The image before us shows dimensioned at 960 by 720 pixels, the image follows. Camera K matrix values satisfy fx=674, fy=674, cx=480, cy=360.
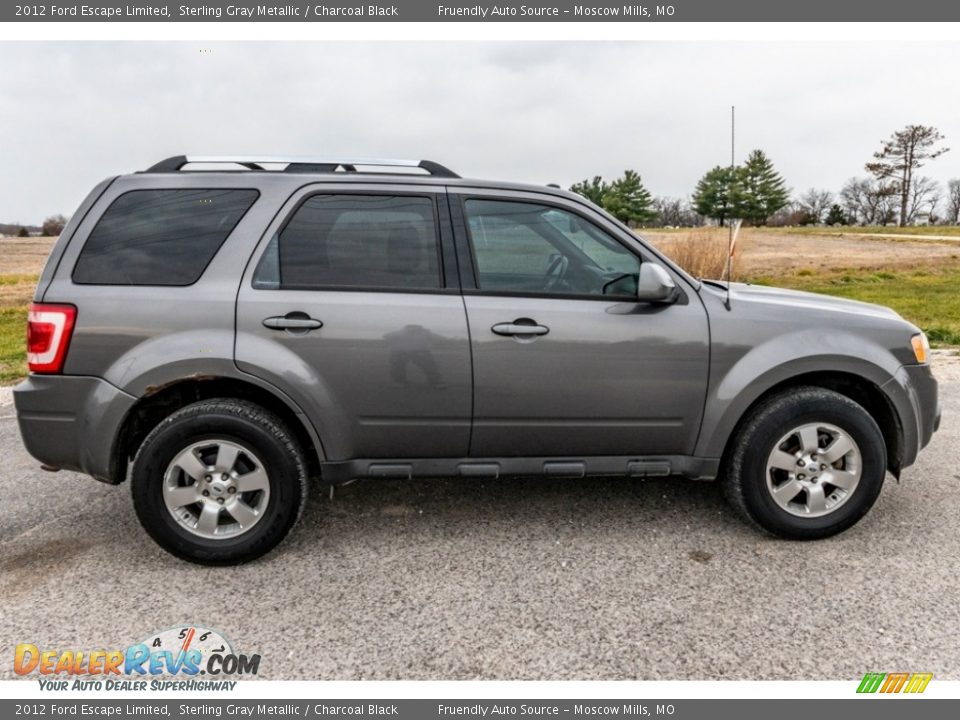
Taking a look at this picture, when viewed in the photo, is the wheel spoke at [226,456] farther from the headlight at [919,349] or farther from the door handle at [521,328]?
the headlight at [919,349]

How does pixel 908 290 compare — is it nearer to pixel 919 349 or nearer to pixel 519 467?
pixel 919 349

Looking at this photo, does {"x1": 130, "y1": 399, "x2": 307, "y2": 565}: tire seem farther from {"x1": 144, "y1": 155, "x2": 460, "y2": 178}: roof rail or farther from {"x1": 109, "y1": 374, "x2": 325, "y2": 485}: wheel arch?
{"x1": 144, "y1": 155, "x2": 460, "y2": 178}: roof rail

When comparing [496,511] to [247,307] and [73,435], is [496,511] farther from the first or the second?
[73,435]

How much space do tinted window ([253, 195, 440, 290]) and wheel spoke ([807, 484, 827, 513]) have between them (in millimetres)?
2144

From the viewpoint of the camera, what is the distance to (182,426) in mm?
3133

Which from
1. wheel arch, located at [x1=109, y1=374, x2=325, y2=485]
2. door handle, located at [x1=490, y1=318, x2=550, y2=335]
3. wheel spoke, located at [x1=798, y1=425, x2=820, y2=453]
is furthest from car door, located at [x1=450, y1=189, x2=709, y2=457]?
wheel arch, located at [x1=109, y1=374, x2=325, y2=485]

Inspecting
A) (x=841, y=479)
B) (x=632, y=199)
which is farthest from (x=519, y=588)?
(x=632, y=199)

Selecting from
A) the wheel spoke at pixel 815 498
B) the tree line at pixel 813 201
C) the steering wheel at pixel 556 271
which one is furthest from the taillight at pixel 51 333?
the tree line at pixel 813 201

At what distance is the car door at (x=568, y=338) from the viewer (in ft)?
10.8

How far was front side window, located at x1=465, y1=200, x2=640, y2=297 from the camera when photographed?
133 inches

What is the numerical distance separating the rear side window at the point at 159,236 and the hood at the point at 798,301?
8.27ft

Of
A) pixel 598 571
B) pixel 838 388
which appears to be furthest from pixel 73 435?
pixel 838 388

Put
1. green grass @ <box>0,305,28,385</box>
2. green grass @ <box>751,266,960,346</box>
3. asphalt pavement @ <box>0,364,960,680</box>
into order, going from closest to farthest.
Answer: asphalt pavement @ <box>0,364,960,680</box> < green grass @ <box>0,305,28,385</box> < green grass @ <box>751,266,960,346</box>

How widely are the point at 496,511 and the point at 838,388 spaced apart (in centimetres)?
198
